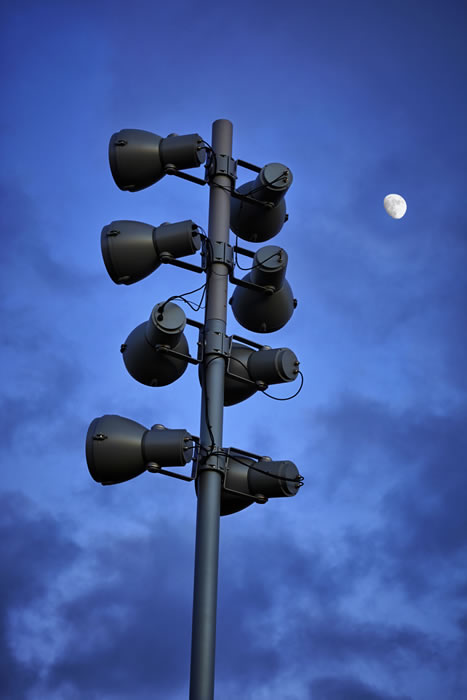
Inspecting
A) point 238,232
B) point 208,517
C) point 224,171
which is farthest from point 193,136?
point 208,517

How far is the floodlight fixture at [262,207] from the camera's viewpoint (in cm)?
1383

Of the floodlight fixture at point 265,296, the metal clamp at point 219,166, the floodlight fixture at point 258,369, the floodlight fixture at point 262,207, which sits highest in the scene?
the metal clamp at point 219,166

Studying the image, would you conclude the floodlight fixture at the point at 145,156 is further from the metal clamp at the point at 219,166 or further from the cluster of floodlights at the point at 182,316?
the metal clamp at the point at 219,166

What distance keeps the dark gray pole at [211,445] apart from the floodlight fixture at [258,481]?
0.26 m

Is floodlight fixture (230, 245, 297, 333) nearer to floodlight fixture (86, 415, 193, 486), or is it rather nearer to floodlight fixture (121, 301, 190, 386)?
floodlight fixture (121, 301, 190, 386)

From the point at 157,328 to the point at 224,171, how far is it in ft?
8.97

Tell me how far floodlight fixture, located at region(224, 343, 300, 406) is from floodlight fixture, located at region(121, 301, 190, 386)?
0.60 m

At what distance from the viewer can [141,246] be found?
43.2ft

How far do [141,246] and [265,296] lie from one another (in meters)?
1.77

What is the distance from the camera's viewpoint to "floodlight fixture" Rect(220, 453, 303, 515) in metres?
12.2

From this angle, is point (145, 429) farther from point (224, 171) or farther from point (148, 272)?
point (224, 171)

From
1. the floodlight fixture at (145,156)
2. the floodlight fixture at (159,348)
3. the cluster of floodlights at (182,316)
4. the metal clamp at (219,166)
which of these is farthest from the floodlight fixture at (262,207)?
the floodlight fixture at (159,348)

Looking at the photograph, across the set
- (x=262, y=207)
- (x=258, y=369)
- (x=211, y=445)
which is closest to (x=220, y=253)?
(x=262, y=207)

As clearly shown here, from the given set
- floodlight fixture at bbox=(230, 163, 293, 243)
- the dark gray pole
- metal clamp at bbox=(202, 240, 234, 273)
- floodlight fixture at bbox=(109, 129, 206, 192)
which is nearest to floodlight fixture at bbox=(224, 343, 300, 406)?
the dark gray pole
